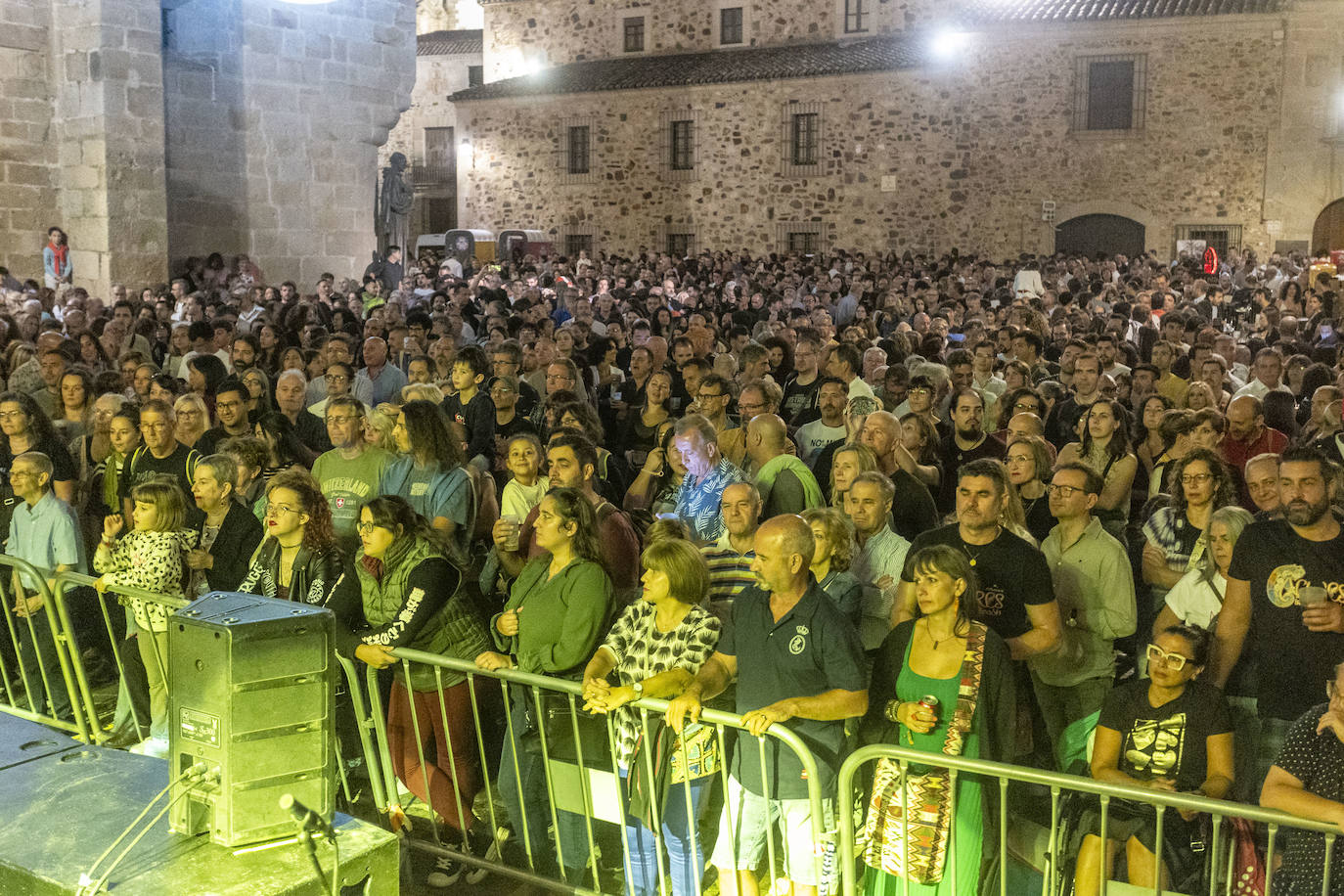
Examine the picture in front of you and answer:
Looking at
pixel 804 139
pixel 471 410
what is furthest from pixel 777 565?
pixel 804 139

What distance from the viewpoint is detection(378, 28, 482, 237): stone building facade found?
124ft

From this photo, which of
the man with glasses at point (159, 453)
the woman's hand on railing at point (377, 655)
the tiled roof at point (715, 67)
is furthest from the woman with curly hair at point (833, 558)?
the tiled roof at point (715, 67)

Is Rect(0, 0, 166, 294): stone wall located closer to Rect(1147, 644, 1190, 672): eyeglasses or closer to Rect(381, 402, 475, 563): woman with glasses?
Rect(381, 402, 475, 563): woman with glasses

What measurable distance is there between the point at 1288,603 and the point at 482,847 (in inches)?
115

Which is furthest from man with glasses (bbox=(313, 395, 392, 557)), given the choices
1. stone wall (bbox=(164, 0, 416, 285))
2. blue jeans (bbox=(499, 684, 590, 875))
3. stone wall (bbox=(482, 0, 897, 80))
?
stone wall (bbox=(482, 0, 897, 80))

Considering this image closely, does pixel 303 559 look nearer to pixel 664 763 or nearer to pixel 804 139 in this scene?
pixel 664 763

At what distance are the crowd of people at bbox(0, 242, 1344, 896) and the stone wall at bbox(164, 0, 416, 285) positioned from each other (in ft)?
24.2

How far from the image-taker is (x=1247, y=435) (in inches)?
261

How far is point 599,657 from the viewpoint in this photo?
4.37m

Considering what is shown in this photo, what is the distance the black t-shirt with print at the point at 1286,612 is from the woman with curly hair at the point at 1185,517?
1.66ft

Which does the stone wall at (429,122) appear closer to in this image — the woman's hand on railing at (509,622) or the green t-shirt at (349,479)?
the green t-shirt at (349,479)

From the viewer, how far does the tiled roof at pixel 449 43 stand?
3850 centimetres

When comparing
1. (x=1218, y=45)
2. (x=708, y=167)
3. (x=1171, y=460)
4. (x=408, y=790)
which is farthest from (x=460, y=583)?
(x=708, y=167)

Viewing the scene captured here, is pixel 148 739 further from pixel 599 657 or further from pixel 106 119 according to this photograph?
pixel 106 119
